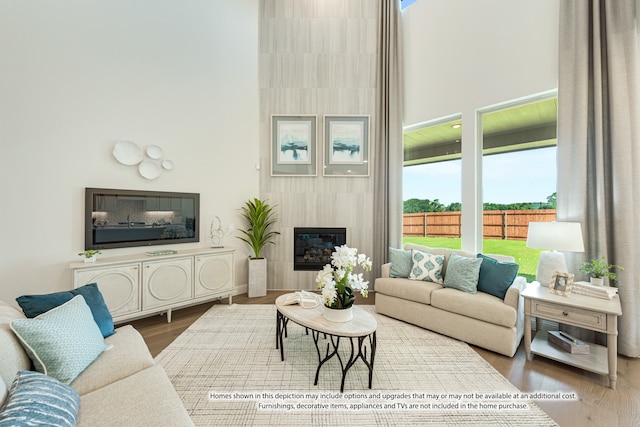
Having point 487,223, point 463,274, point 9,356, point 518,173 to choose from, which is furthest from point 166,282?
point 518,173

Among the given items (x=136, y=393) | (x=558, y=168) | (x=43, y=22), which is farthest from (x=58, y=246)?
(x=558, y=168)

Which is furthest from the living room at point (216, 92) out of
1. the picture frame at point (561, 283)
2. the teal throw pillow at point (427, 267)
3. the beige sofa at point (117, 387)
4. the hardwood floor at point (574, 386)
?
the beige sofa at point (117, 387)

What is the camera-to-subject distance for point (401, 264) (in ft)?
11.2

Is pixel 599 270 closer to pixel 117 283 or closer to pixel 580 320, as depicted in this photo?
pixel 580 320

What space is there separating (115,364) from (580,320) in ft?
11.2

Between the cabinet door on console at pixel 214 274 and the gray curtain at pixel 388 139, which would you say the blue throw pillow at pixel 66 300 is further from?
the gray curtain at pixel 388 139

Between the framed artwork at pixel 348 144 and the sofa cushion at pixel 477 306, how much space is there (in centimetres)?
239

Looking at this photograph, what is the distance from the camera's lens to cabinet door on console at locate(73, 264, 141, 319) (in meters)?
2.66

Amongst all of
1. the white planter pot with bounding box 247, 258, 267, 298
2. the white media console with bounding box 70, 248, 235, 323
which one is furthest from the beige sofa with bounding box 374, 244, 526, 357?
the white media console with bounding box 70, 248, 235, 323

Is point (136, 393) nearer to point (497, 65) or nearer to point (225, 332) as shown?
point (225, 332)

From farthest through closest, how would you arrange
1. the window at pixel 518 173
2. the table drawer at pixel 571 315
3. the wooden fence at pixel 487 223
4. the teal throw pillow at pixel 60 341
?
the wooden fence at pixel 487 223 < the window at pixel 518 173 < the table drawer at pixel 571 315 < the teal throw pillow at pixel 60 341

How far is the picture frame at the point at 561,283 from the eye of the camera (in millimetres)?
2359

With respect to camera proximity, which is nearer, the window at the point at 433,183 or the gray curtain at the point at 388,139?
the window at the point at 433,183

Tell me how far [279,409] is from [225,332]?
137 centimetres
